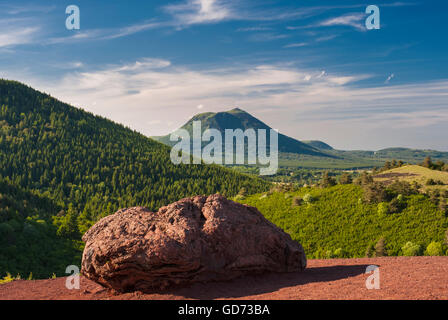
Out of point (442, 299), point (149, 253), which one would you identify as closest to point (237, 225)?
point (149, 253)

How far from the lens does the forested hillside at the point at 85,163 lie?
4053 inches

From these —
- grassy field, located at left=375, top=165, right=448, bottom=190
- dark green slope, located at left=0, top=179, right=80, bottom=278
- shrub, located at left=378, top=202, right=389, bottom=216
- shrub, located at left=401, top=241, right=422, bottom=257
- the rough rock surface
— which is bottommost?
dark green slope, located at left=0, top=179, right=80, bottom=278

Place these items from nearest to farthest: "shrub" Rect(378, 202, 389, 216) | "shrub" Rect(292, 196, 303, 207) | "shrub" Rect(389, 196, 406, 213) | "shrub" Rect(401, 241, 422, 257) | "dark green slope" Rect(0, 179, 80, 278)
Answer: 1. "shrub" Rect(401, 241, 422, 257)
2. "dark green slope" Rect(0, 179, 80, 278)
3. "shrub" Rect(389, 196, 406, 213)
4. "shrub" Rect(378, 202, 389, 216)
5. "shrub" Rect(292, 196, 303, 207)

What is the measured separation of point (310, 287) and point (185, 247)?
4.19 m

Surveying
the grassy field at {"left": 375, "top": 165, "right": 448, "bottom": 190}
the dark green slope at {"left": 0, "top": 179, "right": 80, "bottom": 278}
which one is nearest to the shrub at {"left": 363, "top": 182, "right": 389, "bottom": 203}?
the grassy field at {"left": 375, "top": 165, "right": 448, "bottom": 190}

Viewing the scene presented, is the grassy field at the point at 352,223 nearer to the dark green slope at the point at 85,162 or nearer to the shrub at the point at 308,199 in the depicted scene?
the shrub at the point at 308,199

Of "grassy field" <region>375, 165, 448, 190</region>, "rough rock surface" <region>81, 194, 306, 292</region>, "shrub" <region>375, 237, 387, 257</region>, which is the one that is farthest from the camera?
"grassy field" <region>375, 165, 448, 190</region>

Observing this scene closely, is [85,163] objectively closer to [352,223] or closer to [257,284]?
[352,223]

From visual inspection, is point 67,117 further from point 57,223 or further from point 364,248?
point 364,248

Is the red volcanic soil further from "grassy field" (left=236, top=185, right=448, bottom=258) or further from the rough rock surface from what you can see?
"grassy field" (left=236, top=185, right=448, bottom=258)

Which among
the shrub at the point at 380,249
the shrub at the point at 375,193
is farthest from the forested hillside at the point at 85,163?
the shrub at the point at 380,249

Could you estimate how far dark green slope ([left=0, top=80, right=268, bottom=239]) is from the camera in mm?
103438

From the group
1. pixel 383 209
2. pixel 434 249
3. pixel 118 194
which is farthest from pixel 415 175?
pixel 118 194

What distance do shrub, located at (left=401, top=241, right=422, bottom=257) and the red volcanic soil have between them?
13151mm
